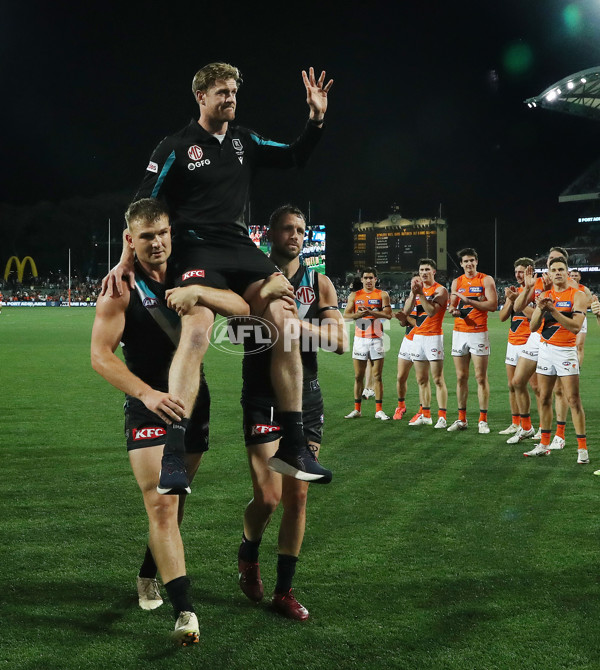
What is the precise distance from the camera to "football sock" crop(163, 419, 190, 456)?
3.56 m

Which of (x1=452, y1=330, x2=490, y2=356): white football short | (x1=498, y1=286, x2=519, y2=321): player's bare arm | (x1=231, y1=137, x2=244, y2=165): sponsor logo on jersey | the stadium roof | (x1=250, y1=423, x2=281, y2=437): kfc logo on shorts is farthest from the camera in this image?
the stadium roof

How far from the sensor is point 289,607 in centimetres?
400

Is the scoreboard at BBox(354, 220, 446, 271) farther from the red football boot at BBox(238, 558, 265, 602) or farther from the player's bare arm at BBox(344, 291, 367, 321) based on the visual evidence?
the red football boot at BBox(238, 558, 265, 602)

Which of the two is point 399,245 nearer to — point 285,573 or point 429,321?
point 429,321

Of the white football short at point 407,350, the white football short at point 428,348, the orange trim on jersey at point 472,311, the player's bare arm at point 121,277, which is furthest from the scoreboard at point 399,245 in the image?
the player's bare arm at point 121,277

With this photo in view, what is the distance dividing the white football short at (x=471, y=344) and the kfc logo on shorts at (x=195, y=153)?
21.8 ft

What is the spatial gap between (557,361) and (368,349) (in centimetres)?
411

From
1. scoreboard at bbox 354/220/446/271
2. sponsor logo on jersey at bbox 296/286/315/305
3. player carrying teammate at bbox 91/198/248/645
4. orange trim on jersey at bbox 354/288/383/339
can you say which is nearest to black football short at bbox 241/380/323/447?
player carrying teammate at bbox 91/198/248/645

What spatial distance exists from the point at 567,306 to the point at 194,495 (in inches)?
188

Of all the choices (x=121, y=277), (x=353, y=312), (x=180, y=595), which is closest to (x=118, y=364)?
(x=121, y=277)

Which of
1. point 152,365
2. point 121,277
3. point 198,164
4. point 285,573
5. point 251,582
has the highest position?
point 198,164

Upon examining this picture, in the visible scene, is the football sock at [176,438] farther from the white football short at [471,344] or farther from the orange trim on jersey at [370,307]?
the orange trim on jersey at [370,307]

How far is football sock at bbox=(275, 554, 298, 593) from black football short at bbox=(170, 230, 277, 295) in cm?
158

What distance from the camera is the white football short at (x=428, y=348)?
10570 mm
